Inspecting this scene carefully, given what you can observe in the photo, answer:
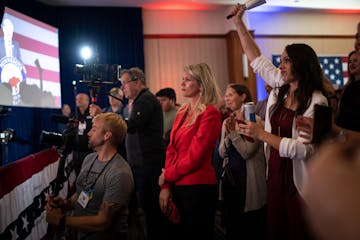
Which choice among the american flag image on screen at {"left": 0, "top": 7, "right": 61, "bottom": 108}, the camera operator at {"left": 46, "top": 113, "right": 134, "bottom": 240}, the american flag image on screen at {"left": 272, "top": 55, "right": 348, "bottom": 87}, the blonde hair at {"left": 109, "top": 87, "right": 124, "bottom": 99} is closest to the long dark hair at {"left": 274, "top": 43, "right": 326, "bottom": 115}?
the camera operator at {"left": 46, "top": 113, "right": 134, "bottom": 240}

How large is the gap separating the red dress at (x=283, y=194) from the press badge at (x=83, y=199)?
3.08 ft

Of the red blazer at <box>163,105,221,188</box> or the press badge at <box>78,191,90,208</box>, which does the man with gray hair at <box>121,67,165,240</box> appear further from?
the press badge at <box>78,191,90,208</box>

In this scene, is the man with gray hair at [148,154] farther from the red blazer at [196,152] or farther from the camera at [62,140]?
the camera at [62,140]

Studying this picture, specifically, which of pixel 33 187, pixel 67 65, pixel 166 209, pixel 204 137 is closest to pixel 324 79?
pixel 204 137

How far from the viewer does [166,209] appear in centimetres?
196

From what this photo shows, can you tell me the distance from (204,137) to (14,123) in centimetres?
445

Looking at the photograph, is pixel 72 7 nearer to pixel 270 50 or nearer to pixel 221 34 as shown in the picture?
pixel 221 34

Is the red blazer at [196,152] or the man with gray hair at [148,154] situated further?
the man with gray hair at [148,154]

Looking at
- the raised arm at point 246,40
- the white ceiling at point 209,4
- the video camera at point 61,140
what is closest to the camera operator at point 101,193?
the video camera at point 61,140

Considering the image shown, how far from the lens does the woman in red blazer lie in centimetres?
193

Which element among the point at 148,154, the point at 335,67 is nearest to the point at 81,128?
the point at 148,154

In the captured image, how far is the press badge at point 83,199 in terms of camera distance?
5.81 ft

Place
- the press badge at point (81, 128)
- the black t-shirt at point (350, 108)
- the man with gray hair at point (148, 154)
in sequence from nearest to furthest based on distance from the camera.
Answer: the black t-shirt at point (350, 108) < the press badge at point (81, 128) < the man with gray hair at point (148, 154)

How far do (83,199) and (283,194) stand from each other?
1011 millimetres
